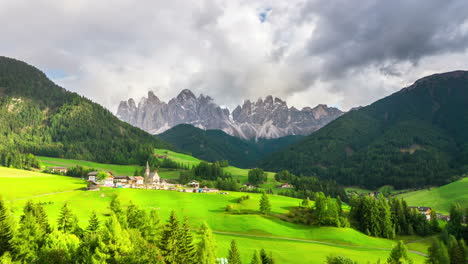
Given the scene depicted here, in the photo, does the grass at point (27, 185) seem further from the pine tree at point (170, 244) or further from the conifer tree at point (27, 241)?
the pine tree at point (170, 244)

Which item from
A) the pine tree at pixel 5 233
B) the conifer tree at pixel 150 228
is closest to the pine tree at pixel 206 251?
the conifer tree at pixel 150 228

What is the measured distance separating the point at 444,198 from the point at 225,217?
147440 millimetres

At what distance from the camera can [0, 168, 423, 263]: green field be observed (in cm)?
7162

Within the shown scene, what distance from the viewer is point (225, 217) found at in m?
98.2

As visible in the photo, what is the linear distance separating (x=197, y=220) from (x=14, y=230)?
183ft

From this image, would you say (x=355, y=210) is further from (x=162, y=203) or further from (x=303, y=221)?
(x=162, y=203)

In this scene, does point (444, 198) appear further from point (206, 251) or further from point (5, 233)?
point (5, 233)

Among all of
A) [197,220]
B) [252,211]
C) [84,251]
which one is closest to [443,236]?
[252,211]

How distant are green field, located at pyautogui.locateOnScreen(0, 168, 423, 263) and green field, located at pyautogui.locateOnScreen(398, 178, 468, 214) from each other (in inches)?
3548

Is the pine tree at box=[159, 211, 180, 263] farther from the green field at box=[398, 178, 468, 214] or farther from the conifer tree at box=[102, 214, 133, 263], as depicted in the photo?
the green field at box=[398, 178, 468, 214]

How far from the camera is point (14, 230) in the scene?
1665 inches

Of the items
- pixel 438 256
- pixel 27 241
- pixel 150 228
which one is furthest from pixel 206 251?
pixel 438 256

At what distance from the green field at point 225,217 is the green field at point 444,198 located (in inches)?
3548

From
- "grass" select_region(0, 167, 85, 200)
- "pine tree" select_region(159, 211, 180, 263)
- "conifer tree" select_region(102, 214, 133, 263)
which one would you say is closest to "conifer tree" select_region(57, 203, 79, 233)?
"conifer tree" select_region(102, 214, 133, 263)
